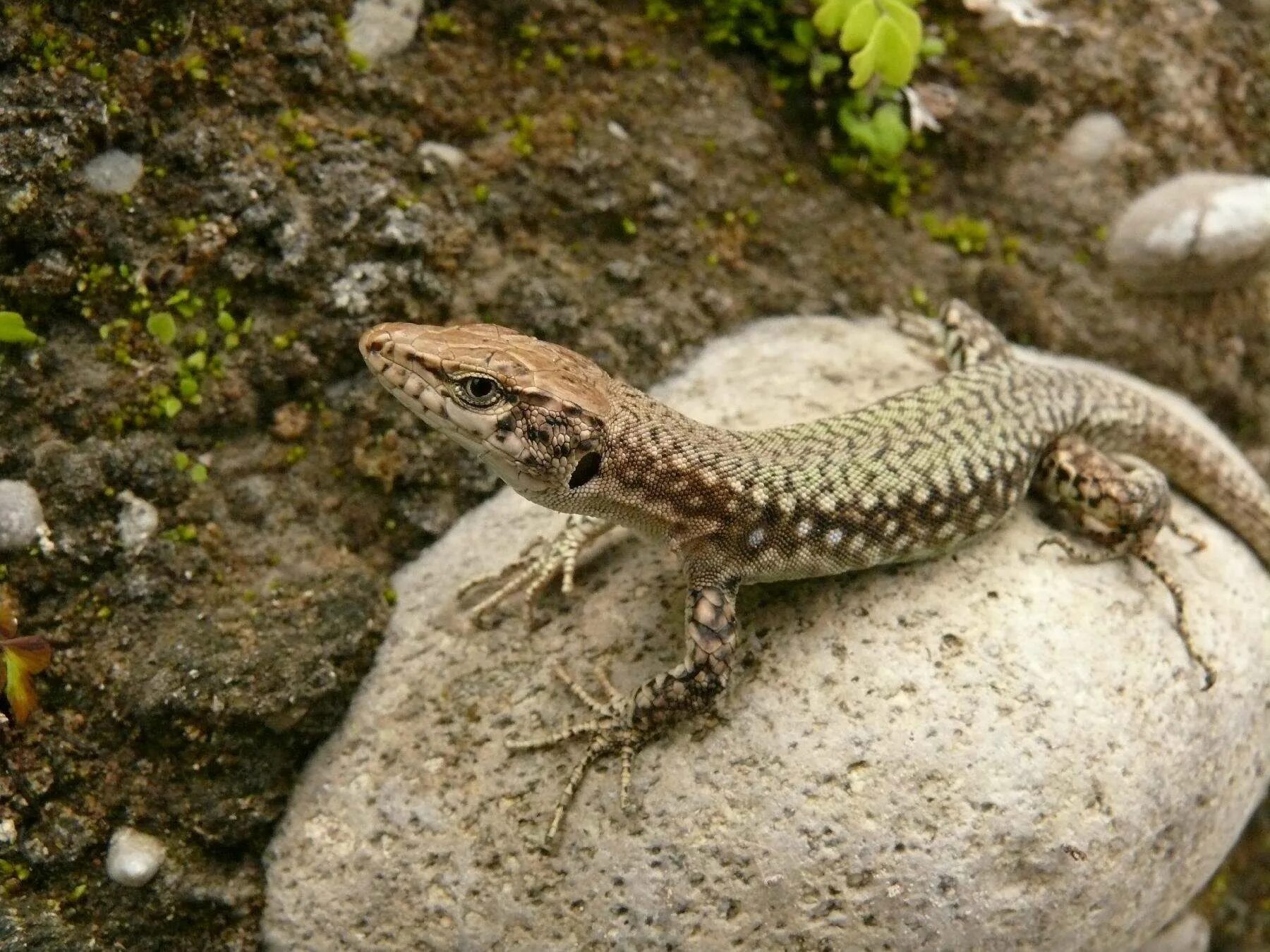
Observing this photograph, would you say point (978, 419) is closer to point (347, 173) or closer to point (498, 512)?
point (498, 512)

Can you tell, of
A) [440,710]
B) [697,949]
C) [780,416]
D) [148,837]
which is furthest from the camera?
[780,416]

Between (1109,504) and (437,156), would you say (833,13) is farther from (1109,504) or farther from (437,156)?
(1109,504)

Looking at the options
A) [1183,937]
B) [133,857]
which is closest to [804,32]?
[133,857]

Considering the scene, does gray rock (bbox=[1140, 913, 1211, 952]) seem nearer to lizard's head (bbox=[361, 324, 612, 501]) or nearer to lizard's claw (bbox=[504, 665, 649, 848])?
lizard's claw (bbox=[504, 665, 649, 848])

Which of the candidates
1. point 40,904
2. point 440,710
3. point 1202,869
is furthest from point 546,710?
point 1202,869

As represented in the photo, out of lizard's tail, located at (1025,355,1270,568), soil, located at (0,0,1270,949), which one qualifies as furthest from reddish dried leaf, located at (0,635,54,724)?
lizard's tail, located at (1025,355,1270,568)

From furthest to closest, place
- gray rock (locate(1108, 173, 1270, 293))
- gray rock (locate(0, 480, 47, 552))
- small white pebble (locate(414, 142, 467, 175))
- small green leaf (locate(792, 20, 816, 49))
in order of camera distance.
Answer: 1. gray rock (locate(1108, 173, 1270, 293))
2. small green leaf (locate(792, 20, 816, 49))
3. small white pebble (locate(414, 142, 467, 175))
4. gray rock (locate(0, 480, 47, 552))
